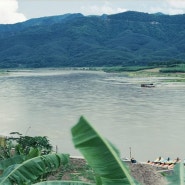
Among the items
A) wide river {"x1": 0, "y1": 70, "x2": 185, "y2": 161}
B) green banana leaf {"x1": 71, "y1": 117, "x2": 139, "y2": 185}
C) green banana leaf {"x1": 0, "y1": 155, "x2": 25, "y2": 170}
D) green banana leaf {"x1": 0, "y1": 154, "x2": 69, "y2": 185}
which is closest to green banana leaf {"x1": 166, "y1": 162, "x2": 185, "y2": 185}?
green banana leaf {"x1": 71, "y1": 117, "x2": 139, "y2": 185}

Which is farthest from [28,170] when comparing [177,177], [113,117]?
[113,117]

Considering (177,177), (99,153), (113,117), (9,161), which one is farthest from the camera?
(113,117)

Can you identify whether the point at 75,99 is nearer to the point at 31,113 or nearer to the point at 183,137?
the point at 31,113

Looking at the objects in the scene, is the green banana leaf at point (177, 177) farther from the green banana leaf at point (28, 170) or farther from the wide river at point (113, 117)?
the wide river at point (113, 117)

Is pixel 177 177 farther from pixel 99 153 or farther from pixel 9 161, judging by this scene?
pixel 9 161

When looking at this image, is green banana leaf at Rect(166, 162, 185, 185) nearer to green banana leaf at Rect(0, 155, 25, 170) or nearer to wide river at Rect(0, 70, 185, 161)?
green banana leaf at Rect(0, 155, 25, 170)
